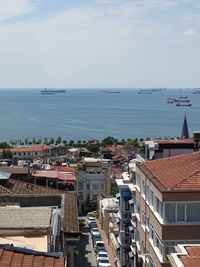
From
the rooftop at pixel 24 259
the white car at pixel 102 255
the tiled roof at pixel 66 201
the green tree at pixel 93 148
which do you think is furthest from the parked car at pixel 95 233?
the green tree at pixel 93 148

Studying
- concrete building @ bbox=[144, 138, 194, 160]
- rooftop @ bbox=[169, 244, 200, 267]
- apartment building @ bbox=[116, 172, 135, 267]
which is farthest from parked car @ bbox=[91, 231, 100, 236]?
rooftop @ bbox=[169, 244, 200, 267]

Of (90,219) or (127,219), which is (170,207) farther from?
(90,219)

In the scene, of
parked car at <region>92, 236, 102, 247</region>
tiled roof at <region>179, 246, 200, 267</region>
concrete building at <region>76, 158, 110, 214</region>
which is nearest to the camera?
tiled roof at <region>179, 246, 200, 267</region>

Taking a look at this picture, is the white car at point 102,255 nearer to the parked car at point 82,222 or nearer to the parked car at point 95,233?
the parked car at point 95,233

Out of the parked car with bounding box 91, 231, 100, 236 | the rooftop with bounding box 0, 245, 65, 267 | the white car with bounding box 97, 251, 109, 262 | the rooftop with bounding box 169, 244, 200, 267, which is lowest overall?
the parked car with bounding box 91, 231, 100, 236

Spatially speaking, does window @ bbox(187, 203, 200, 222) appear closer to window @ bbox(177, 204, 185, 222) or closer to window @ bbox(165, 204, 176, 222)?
window @ bbox(177, 204, 185, 222)
